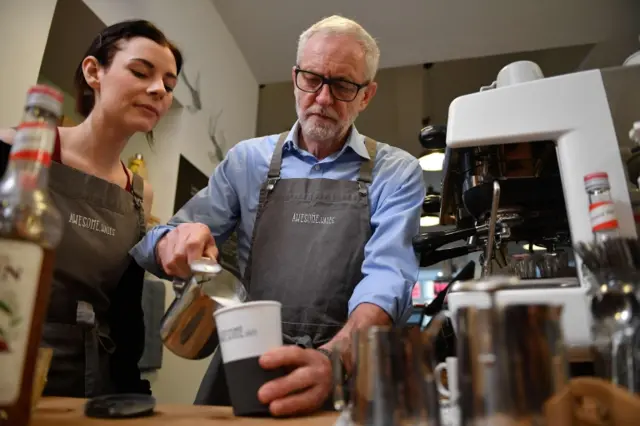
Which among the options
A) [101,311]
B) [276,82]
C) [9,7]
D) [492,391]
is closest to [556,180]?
[492,391]

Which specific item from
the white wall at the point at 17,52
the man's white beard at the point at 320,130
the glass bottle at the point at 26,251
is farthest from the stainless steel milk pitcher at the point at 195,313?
the white wall at the point at 17,52

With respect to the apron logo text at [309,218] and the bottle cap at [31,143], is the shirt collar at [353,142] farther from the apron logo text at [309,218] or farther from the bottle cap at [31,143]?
the bottle cap at [31,143]

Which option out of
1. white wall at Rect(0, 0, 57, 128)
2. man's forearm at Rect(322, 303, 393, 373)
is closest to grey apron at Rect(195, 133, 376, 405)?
man's forearm at Rect(322, 303, 393, 373)

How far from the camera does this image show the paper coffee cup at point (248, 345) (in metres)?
0.49

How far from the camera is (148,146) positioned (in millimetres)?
1853

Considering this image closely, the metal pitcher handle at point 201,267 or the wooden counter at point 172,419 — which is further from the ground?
the metal pitcher handle at point 201,267

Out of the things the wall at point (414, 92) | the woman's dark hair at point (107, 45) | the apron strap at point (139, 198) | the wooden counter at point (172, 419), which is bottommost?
the wooden counter at point (172, 419)

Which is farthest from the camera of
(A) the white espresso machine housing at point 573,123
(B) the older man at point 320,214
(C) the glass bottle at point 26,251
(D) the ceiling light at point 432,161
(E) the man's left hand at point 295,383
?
(D) the ceiling light at point 432,161

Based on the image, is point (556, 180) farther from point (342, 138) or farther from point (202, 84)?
point (202, 84)

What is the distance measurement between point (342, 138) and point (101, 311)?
0.63m

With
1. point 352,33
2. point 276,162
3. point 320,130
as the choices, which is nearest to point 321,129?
point 320,130

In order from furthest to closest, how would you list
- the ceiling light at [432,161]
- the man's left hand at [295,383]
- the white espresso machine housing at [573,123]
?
1. the ceiling light at [432,161]
2. the white espresso machine housing at [573,123]
3. the man's left hand at [295,383]

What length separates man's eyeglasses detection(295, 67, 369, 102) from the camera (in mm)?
1013

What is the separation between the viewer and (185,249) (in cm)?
70
